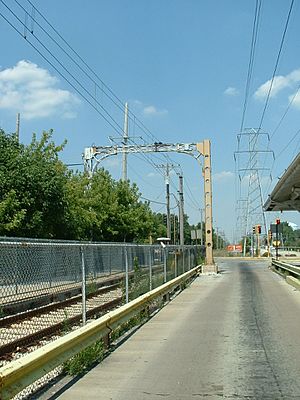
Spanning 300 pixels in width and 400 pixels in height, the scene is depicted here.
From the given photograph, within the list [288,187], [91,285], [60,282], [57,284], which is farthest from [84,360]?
[288,187]

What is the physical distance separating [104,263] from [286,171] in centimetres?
2036

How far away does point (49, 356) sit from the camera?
6.96 m

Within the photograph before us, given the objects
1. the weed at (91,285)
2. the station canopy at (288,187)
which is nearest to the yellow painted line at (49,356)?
the weed at (91,285)

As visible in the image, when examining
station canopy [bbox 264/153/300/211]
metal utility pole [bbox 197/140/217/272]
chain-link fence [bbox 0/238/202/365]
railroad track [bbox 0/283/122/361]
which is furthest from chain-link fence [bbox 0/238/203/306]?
metal utility pole [bbox 197/140/217/272]

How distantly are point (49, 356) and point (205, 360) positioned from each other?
10.3 ft

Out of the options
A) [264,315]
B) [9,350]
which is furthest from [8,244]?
[264,315]

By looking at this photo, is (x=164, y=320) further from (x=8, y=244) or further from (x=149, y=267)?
(x=8, y=244)

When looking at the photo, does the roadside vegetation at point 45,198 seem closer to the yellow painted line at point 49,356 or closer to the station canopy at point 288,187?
the station canopy at point 288,187

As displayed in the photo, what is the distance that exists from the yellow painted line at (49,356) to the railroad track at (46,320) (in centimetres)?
88

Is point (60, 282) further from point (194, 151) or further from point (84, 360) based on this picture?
point (194, 151)

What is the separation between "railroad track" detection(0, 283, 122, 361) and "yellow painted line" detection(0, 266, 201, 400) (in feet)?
2.90

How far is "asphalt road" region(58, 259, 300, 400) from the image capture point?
7194 mm

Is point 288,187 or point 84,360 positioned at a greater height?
point 288,187

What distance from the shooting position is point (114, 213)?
40.8 meters
